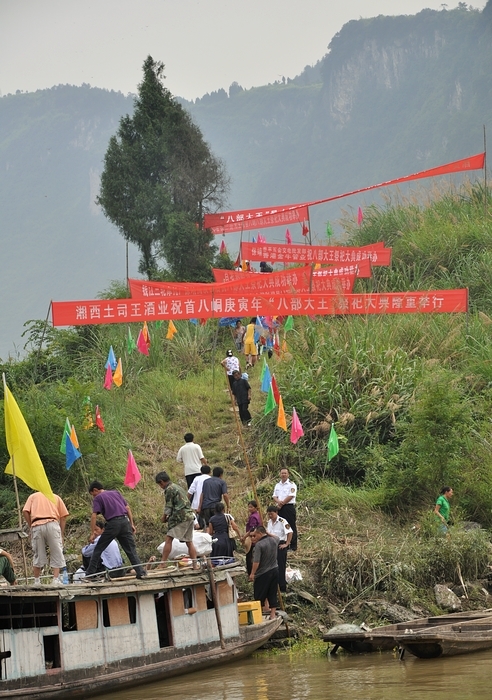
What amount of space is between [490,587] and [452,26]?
13371 centimetres

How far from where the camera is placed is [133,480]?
20.2 m

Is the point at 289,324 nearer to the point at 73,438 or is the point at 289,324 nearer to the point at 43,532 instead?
the point at 73,438

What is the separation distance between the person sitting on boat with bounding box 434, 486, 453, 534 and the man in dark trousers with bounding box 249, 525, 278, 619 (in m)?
3.74

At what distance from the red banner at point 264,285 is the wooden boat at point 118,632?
969 cm

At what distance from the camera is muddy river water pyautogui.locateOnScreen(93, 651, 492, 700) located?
45.2 feet

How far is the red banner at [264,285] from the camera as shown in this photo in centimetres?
2575

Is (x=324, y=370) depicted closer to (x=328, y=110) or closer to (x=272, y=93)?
(x=328, y=110)

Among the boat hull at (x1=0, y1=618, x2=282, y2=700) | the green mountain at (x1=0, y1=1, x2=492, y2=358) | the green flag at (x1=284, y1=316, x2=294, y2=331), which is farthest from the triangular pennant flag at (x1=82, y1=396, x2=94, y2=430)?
the green mountain at (x1=0, y1=1, x2=492, y2=358)

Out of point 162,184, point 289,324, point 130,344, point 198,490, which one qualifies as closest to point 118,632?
point 198,490

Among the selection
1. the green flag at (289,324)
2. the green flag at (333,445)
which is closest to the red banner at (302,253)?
the green flag at (289,324)

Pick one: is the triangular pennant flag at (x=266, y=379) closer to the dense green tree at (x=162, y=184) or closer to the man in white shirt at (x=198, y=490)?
the man in white shirt at (x=198, y=490)

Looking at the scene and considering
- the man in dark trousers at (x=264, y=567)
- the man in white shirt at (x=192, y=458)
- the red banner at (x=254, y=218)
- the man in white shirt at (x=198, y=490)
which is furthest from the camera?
the red banner at (x=254, y=218)

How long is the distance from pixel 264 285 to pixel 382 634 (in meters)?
12.3

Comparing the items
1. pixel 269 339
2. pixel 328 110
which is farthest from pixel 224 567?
pixel 328 110
